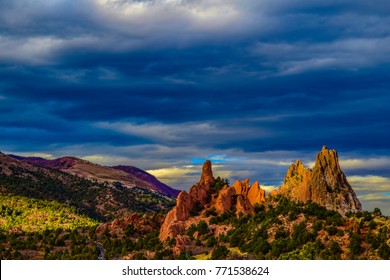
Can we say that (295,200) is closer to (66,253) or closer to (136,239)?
(136,239)

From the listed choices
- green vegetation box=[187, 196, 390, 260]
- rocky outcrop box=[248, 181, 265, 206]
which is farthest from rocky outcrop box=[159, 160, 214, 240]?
rocky outcrop box=[248, 181, 265, 206]

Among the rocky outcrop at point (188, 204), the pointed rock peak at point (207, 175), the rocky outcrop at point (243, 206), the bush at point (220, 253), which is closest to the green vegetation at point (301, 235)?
the bush at point (220, 253)

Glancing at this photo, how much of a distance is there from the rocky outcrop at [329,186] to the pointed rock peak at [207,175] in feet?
97.4

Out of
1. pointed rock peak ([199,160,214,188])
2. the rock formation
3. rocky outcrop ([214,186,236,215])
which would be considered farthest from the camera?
pointed rock peak ([199,160,214,188])

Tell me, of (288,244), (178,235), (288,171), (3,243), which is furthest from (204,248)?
(3,243)

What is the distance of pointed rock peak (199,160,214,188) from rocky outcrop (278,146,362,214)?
29676 mm

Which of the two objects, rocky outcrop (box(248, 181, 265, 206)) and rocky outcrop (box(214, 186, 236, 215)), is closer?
rocky outcrop (box(214, 186, 236, 215))

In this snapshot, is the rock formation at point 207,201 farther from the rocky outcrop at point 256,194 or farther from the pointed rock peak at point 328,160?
the pointed rock peak at point 328,160

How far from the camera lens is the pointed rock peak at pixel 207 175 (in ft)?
479

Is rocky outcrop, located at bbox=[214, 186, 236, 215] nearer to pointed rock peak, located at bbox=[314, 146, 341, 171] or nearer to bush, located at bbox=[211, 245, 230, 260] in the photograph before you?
bush, located at bbox=[211, 245, 230, 260]

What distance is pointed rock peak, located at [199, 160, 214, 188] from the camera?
14588 centimetres

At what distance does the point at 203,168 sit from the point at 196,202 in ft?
34.3
